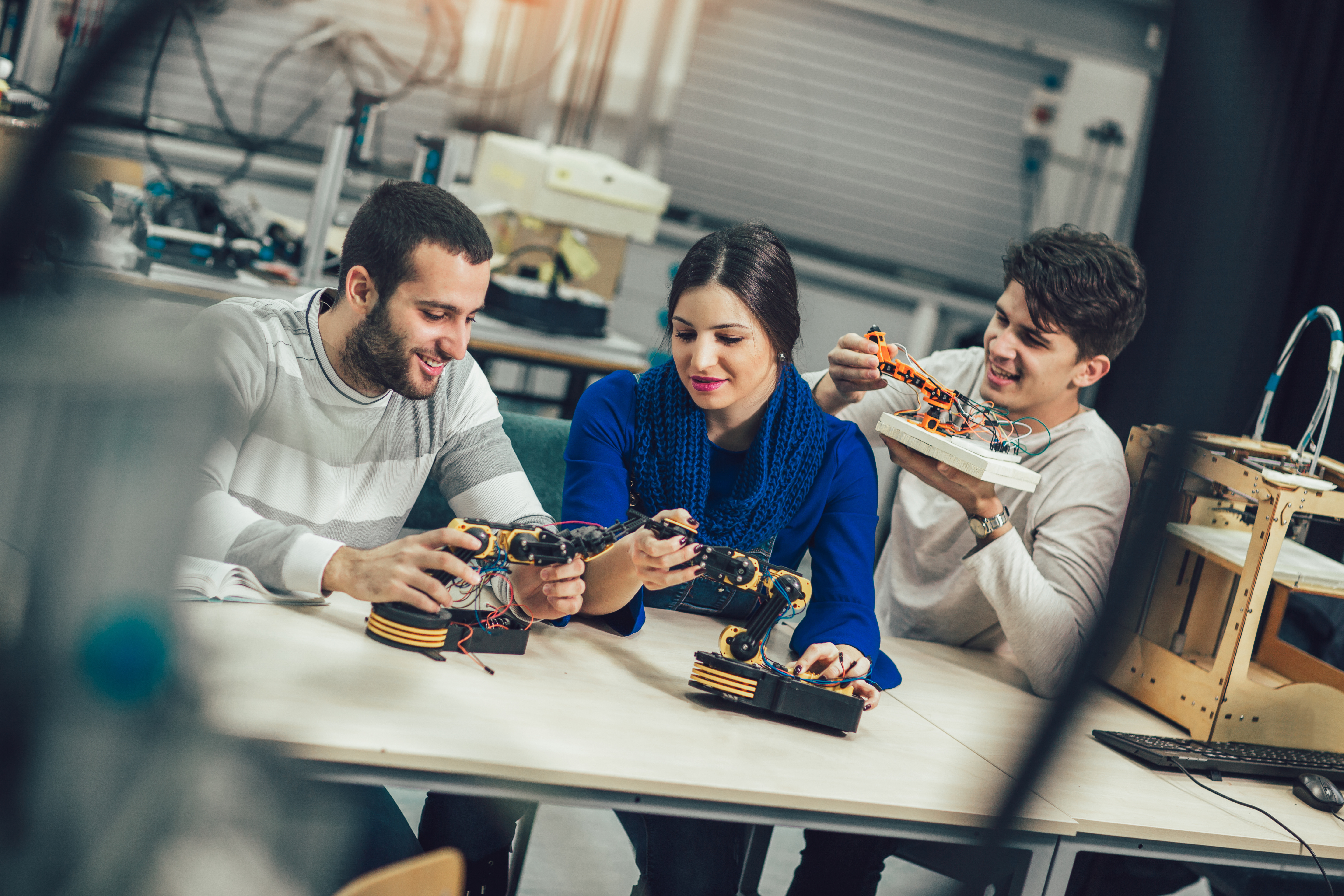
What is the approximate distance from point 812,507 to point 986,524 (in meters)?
0.25

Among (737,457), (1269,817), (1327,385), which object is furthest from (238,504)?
(1327,385)

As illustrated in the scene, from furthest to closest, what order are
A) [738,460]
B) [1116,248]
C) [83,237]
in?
[1116,248]
[738,460]
[83,237]

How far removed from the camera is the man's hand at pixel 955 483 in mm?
1479

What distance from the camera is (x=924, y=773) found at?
121 cm

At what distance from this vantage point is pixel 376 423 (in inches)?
55.3

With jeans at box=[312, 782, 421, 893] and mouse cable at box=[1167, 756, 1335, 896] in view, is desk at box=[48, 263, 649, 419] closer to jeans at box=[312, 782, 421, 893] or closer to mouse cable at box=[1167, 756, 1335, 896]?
jeans at box=[312, 782, 421, 893]

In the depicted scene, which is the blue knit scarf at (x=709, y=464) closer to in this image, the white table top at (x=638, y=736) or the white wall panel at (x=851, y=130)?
the white table top at (x=638, y=736)

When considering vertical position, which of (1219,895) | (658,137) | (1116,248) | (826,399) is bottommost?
(1219,895)

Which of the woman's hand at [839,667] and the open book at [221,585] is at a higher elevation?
the open book at [221,585]

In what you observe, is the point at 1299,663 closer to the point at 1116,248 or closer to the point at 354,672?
the point at 1116,248

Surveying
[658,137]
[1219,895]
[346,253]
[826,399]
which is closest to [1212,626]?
[1219,895]

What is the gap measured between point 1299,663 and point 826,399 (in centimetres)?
89

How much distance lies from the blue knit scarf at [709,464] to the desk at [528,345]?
0.96 metres

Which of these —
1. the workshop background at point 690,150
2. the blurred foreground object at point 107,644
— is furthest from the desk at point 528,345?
the blurred foreground object at point 107,644
